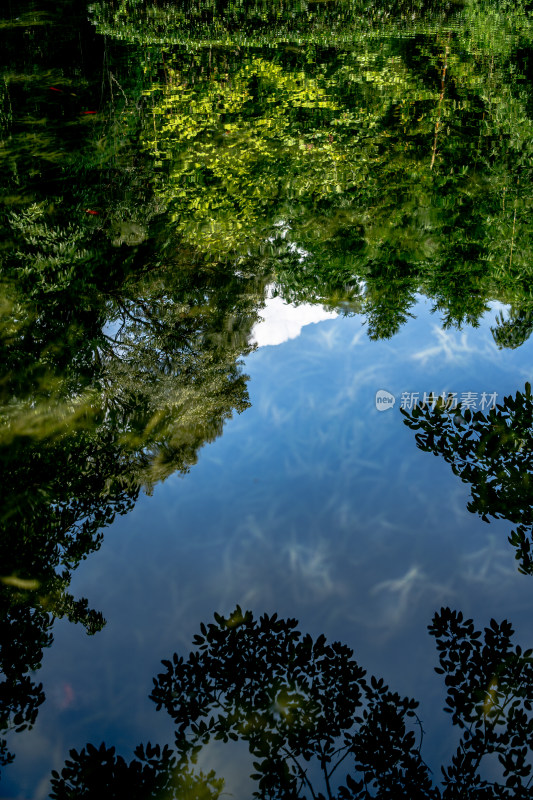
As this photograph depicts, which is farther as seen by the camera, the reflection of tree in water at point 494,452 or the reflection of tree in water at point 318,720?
the reflection of tree in water at point 494,452

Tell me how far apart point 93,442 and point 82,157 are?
5.28 metres

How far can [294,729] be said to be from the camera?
116 inches

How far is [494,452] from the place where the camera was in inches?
161

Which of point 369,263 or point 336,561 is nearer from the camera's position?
point 336,561

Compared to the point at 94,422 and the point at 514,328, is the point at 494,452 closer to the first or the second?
the point at 514,328

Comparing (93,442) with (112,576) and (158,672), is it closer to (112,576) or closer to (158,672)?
(112,576)

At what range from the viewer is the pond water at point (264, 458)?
2.97m

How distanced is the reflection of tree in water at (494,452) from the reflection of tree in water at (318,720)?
0.82 metres

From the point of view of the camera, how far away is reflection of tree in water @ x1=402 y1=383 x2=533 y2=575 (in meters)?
3.89

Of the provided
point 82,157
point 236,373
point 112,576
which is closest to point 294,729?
point 112,576

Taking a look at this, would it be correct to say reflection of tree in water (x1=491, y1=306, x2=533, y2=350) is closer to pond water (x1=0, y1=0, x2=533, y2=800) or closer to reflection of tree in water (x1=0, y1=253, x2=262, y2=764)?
pond water (x1=0, y1=0, x2=533, y2=800)

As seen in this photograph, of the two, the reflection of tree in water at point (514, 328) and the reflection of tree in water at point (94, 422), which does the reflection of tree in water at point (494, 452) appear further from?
the reflection of tree in water at point (94, 422)

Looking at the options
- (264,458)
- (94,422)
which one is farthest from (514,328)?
(94,422)

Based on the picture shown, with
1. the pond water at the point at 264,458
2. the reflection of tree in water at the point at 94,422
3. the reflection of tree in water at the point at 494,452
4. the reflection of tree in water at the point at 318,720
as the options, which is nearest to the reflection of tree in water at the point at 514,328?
the pond water at the point at 264,458
